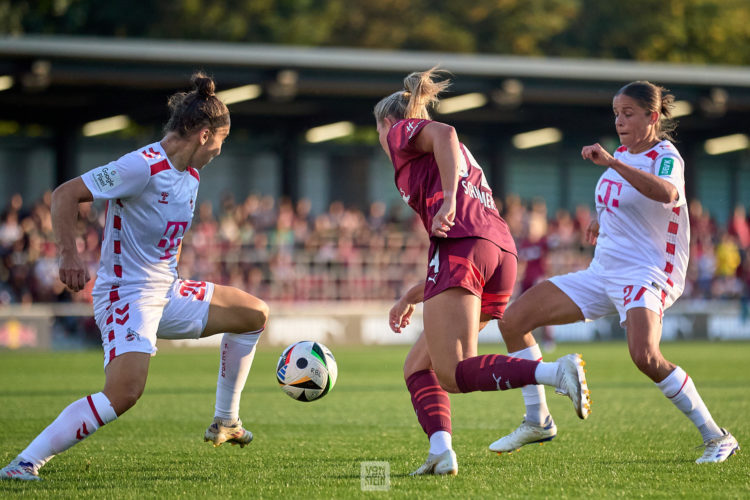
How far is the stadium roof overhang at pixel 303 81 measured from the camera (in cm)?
2205

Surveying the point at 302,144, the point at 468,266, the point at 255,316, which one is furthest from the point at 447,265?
the point at 302,144

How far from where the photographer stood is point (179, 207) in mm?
6172

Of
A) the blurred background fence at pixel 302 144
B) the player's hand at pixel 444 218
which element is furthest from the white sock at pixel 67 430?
the blurred background fence at pixel 302 144

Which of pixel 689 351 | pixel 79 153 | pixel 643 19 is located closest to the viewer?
pixel 689 351

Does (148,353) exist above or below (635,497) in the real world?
above

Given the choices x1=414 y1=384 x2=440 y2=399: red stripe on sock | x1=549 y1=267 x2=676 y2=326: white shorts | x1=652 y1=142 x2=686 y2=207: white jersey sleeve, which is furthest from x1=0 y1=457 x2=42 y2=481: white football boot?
x1=652 y1=142 x2=686 y2=207: white jersey sleeve

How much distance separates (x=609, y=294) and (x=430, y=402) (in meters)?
1.47

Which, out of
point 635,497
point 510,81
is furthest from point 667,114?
point 510,81

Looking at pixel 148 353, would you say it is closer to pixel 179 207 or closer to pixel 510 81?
pixel 179 207

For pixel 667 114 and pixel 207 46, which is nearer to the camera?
pixel 667 114

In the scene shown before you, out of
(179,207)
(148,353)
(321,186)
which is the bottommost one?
(148,353)

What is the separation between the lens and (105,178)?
5.88 m

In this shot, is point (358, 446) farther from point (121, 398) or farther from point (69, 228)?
point (69, 228)

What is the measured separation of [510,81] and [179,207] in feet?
65.2
